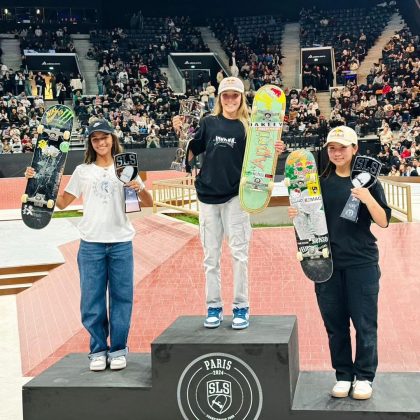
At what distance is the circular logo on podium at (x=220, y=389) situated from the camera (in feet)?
12.0

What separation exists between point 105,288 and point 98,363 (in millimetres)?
454

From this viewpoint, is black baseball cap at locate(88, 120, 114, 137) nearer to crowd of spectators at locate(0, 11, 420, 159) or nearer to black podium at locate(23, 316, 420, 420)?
black podium at locate(23, 316, 420, 420)

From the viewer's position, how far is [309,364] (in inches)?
204

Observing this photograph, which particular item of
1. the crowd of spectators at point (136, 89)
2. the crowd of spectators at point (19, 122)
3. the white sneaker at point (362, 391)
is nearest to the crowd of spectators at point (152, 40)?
the crowd of spectators at point (136, 89)

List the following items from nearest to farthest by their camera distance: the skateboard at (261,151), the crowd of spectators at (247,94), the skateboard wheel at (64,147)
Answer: the skateboard at (261,151)
the skateboard wheel at (64,147)
the crowd of spectators at (247,94)

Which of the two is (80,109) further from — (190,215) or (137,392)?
(137,392)

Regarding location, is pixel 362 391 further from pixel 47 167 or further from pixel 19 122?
pixel 19 122

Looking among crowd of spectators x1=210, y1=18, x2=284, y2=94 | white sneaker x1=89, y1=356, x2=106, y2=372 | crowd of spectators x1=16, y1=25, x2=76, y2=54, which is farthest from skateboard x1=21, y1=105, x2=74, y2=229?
crowd of spectators x1=16, y1=25, x2=76, y2=54

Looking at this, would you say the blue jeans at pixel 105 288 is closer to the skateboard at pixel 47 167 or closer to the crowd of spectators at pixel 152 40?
the skateboard at pixel 47 167

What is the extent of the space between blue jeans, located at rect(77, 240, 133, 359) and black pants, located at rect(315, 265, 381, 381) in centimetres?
116

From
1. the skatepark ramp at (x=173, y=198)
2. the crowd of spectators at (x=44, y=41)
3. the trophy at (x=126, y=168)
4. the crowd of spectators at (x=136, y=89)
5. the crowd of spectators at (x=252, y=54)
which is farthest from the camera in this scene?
the crowd of spectators at (x=44, y=41)

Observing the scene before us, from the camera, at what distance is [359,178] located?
11.1 ft

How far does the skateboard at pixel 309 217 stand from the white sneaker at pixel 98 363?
1.35m

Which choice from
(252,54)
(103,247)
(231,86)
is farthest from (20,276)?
(252,54)
